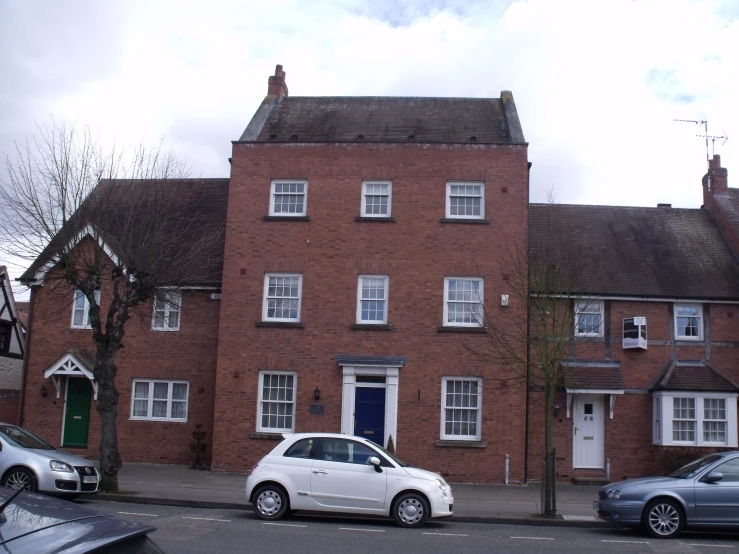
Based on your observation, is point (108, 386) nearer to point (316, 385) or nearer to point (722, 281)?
point (316, 385)

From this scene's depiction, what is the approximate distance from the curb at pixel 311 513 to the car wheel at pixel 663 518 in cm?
137

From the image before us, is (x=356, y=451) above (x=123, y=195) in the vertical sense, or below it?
below

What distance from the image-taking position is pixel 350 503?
1341cm

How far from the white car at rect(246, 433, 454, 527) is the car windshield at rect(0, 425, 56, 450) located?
5081mm

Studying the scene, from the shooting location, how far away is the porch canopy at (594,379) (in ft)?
70.1

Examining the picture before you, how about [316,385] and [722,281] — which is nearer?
[316,385]

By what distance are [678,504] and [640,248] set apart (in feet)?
41.4

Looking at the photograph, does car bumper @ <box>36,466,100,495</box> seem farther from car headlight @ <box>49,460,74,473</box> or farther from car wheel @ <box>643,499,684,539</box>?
car wheel @ <box>643,499,684,539</box>

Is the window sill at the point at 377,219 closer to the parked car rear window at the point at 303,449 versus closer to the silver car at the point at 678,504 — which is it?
the parked car rear window at the point at 303,449

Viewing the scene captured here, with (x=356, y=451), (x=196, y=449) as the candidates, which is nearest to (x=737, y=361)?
(x=356, y=451)

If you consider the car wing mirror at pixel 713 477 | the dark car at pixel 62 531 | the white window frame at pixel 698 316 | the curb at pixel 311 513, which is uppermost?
the white window frame at pixel 698 316

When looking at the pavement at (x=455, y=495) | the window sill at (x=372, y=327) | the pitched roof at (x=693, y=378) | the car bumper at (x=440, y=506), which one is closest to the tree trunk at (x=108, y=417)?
the pavement at (x=455, y=495)

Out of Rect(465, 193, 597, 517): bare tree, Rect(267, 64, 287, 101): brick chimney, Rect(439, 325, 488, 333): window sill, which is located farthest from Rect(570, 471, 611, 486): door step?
Rect(267, 64, 287, 101): brick chimney

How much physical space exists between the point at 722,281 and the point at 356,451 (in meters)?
14.4
